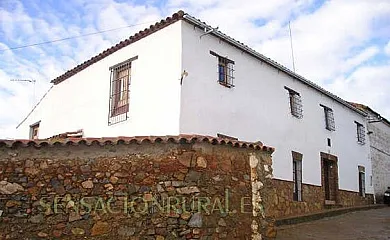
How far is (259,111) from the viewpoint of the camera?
503 inches

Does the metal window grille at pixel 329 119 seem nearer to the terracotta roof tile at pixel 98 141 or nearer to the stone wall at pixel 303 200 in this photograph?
the stone wall at pixel 303 200

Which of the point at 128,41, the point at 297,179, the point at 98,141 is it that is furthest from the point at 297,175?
the point at 98,141

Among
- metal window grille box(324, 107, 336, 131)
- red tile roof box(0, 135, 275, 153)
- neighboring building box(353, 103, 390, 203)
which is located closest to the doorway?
metal window grille box(324, 107, 336, 131)

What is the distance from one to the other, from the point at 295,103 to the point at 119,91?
6.67 metres

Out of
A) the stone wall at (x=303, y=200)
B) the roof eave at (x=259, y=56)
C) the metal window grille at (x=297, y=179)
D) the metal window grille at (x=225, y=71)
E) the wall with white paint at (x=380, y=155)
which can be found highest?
the roof eave at (x=259, y=56)

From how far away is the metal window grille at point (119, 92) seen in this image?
→ 11.8m

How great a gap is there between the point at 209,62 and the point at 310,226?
18.3 feet

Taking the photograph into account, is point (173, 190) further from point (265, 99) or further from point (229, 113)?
point (265, 99)

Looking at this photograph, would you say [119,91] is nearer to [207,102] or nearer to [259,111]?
[207,102]

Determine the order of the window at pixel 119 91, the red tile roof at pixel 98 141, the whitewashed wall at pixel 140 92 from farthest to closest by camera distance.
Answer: the window at pixel 119 91 → the whitewashed wall at pixel 140 92 → the red tile roof at pixel 98 141

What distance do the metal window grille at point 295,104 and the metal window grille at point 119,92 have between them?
6156 mm

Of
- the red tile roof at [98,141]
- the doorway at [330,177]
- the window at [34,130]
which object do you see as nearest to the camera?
the red tile roof at [98,141]

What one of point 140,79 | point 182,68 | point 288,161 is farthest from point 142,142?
point 288,161

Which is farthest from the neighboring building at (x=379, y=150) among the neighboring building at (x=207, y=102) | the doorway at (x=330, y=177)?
the doorway at (x=330, y=177)
